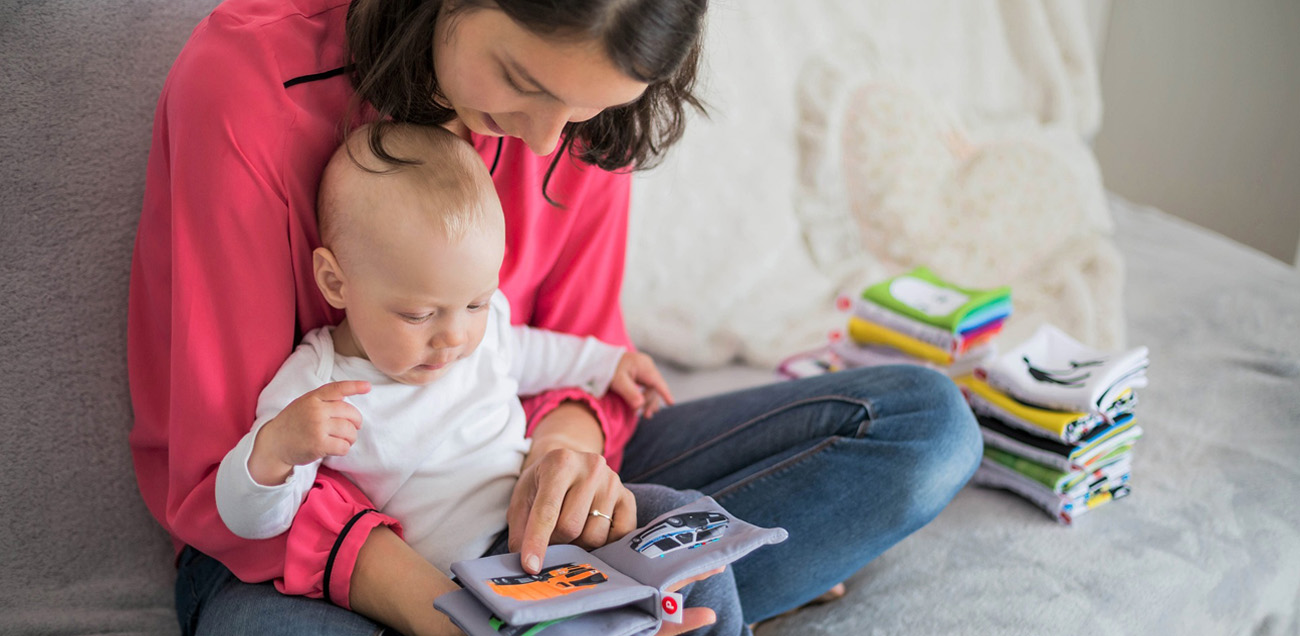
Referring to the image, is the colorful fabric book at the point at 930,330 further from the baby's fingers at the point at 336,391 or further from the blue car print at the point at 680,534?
the baby's fingers at the point at 336,391

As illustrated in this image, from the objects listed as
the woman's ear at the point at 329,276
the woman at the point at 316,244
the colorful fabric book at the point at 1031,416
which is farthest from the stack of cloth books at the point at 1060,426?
the woman's ear at the point at 329,276

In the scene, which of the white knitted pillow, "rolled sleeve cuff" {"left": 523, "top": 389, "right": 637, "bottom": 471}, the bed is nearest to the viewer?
the bed

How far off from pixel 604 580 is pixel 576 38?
46 cm

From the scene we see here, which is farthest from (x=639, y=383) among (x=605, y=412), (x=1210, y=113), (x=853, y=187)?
(x=1210, y=113)

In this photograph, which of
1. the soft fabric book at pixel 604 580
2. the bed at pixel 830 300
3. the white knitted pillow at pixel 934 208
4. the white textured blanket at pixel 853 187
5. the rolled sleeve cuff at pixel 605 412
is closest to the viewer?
the soft fabric book at pixel 604 580

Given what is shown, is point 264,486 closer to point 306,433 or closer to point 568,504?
point 306,433

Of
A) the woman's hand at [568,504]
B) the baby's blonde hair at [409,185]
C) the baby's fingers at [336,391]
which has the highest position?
the baby's blonde hair at [409,185]

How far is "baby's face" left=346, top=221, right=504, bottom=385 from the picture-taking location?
2.85 feet

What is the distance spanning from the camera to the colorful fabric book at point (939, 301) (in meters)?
1.58

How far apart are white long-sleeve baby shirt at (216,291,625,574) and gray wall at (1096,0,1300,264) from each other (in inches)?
87.1

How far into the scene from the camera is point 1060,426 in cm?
135

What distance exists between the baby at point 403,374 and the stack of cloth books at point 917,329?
77cm

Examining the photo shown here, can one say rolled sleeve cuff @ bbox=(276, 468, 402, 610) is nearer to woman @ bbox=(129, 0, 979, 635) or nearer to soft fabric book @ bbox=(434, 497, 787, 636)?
woman @ bbox=(129, 0, 979, 635)

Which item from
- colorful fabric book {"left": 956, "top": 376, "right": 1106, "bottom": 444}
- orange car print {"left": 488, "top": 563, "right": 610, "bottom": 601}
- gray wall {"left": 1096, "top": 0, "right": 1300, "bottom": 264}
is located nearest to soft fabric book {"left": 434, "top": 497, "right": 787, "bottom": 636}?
orange car print {"left": 488, "top": 563, "right": 610, "bottom": 601}
